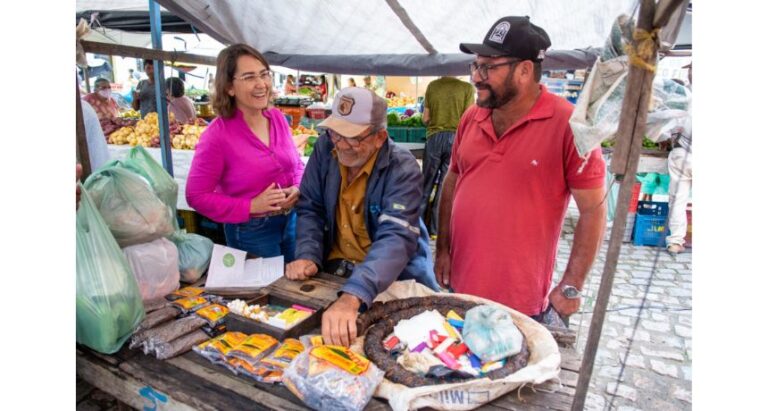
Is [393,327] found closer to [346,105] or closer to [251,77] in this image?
[346,105]

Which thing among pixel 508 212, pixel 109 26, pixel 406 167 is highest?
pixel 109 26

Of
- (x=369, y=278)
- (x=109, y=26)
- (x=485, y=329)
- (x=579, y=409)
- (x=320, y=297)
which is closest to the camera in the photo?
(x=579, y=409)

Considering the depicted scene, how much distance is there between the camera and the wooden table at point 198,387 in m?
1.35

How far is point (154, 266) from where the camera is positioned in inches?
76.4

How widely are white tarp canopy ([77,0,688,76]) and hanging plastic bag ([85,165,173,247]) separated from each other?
65.3 inches

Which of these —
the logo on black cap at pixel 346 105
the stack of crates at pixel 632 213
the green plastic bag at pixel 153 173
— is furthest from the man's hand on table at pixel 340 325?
the stack of crates at pixel 632 213

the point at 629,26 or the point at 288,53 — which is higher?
the point at 288,53

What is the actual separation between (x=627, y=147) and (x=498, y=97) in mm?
1200

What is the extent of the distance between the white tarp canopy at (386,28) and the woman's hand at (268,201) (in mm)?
1531

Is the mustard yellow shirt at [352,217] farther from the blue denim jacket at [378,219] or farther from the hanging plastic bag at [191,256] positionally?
the hanging plastic bag at [191,256]

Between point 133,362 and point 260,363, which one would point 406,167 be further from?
point 133,362

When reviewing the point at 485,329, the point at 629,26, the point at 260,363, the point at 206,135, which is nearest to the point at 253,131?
the point at 206,135

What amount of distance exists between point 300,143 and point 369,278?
159 inches

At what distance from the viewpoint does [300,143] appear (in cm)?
556
